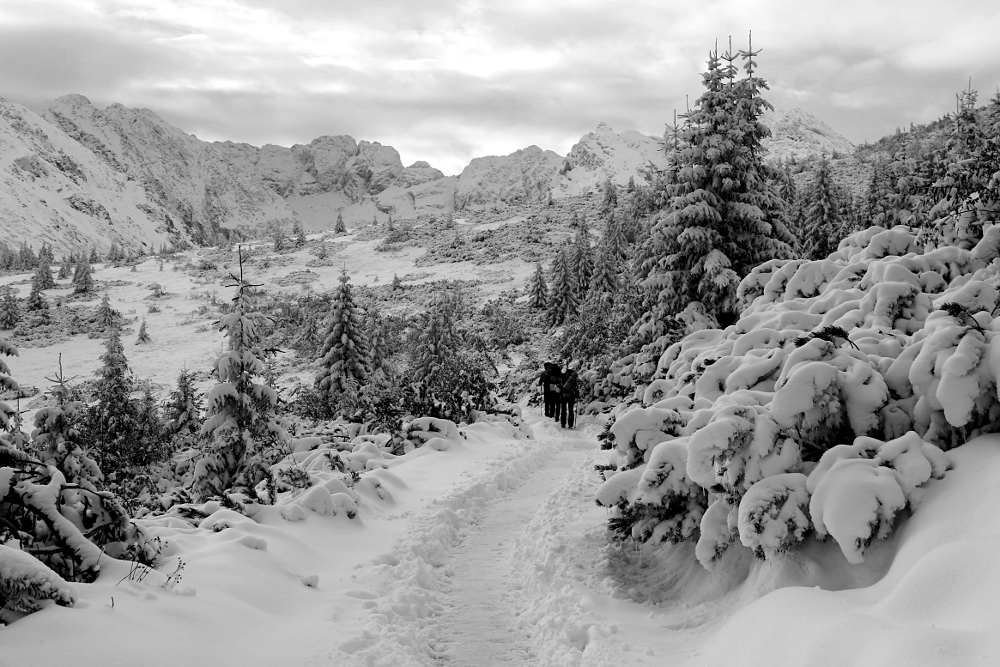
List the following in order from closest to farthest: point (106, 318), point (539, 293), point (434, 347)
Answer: point (434, 347)
point (106, 318)
point (539, 293)

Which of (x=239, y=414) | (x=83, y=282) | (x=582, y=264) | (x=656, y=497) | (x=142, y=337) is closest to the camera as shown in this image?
(x=656, y=497)

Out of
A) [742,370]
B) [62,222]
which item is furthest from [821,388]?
[62,222]

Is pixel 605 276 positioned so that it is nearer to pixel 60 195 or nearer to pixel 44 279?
pixel 44 279

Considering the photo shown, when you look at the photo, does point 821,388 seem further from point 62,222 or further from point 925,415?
point 62,222

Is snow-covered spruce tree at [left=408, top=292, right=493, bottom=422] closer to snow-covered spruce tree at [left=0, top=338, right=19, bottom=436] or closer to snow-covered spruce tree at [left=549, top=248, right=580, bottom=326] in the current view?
snow-covered spruce tree at [left=0, top=338, right=19, bottom=436]

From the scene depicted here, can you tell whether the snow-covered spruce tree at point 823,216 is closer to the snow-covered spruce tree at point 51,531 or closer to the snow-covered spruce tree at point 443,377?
the snow-covered spruce tree at point 443,377

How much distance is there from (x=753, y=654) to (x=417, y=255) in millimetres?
58867

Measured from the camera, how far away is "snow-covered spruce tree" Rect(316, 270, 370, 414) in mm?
21641

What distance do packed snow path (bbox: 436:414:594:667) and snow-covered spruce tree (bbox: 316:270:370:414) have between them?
12.8 metres

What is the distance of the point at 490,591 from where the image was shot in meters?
6.15

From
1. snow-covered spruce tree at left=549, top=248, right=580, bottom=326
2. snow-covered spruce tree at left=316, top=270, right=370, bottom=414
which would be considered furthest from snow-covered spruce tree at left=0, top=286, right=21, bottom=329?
snow-covered spruce tree at left=549, top=248, right=580, bottom=326

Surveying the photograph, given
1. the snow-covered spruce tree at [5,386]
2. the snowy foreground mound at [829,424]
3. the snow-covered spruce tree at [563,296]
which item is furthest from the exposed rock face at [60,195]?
the snowy foreground mound at [829,424]

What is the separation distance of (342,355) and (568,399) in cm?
883


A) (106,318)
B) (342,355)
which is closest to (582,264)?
(342,355)
